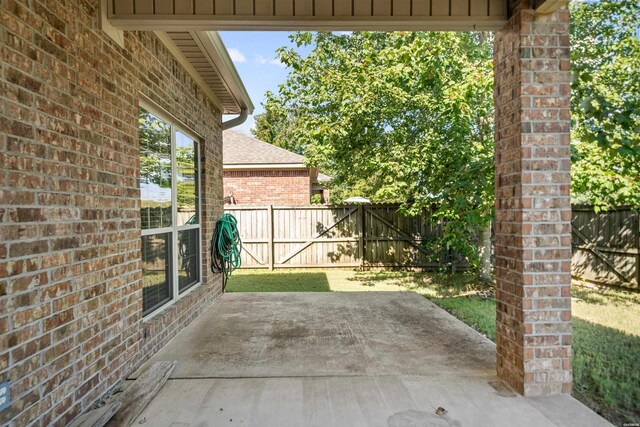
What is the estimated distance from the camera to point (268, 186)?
13.1m

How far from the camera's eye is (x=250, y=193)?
42.7 ft

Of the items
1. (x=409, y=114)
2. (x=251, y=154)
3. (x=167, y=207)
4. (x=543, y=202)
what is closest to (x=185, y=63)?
(x=167, y=207)

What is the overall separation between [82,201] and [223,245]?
339 centimetres

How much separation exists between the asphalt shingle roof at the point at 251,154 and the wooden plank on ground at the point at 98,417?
10.1m

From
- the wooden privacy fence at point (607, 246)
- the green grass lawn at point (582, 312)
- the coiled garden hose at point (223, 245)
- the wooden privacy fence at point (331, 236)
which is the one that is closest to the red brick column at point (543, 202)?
the green grass lawn at point (582, 312)

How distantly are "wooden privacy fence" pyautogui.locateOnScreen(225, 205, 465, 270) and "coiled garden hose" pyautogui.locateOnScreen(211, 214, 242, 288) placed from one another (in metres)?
3.75

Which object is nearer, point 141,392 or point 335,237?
point 141,392

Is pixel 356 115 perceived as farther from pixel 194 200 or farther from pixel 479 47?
pixel 194 200

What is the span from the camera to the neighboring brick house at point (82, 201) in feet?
5.99

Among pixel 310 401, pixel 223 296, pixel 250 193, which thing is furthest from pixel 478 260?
pixel 250 193

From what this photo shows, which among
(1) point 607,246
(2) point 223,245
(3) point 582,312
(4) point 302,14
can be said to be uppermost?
(4) point 302,14

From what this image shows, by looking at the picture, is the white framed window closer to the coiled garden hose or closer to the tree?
the coiled garden hose

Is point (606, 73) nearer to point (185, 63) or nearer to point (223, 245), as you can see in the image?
point (185, 63)

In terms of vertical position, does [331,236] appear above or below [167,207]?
below
